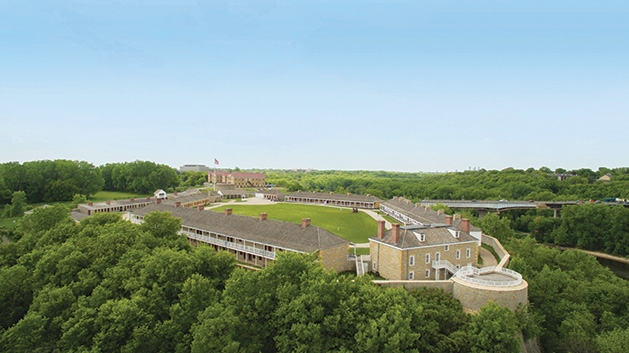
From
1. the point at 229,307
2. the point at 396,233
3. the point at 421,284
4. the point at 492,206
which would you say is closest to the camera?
the point at 229,307

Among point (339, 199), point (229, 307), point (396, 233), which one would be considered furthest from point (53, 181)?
point (396, 233)

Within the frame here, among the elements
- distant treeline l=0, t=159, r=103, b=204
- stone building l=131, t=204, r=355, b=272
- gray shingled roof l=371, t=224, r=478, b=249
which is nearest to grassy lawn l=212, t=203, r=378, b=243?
stone building l=131, t=204, r=355, b=272

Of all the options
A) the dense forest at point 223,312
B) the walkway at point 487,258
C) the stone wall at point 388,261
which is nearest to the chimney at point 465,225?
the walkway at point 487,258

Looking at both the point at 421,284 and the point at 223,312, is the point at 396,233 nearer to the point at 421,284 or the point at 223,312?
the point at 421,284

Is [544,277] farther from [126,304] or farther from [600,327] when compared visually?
[126,304]

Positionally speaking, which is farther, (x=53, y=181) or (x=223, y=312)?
(x=53, y=181)

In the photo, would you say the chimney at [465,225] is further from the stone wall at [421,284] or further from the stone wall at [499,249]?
the stone wall at [421,284]
